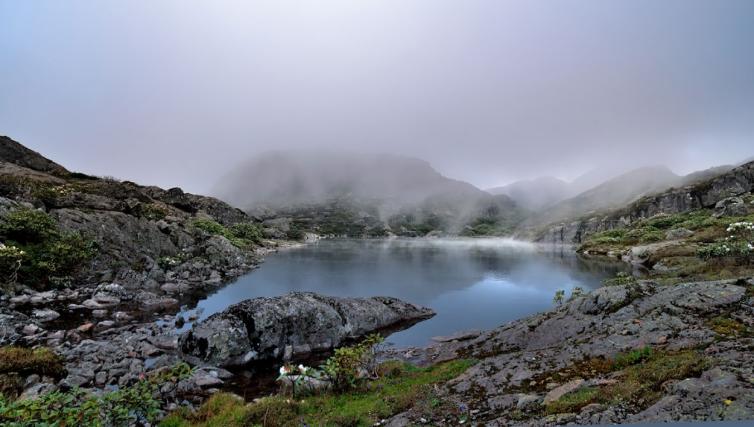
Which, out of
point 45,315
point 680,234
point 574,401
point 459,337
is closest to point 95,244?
point 45,315

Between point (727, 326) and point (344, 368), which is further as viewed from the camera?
point (344, 368)

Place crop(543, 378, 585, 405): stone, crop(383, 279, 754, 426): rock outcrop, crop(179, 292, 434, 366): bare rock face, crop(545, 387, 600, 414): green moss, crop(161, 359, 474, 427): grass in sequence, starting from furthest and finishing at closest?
1. crop(179, 292, 434, 366): bare rock face
2. crop(161, 359, 474, 427): grass
3. crop(543, 378, 585, 405): stone
4. crop(545, 387, 600, 414): green moss
5. crop(383, 279, 754, 426): rock outcrop

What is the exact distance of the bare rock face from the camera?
27.0 metres

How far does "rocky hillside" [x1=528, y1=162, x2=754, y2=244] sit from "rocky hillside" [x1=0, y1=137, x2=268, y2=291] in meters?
172

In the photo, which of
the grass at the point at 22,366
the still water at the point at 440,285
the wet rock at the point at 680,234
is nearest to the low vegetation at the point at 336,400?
the grass at the point at 22,366

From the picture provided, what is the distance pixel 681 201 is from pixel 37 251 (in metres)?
213

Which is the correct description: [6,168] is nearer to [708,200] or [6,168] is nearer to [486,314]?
[486,314]

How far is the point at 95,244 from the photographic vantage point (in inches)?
2115

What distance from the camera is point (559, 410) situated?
10430mm

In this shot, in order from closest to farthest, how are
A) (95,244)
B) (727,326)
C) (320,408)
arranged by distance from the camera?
1. (727,326)
2. (320,408)
3. (95,244)

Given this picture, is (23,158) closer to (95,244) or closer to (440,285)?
(95,244)

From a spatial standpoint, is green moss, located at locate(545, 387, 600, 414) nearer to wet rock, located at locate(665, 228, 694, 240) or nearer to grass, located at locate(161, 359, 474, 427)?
grass, located at locate(161, 359, 474, 427)

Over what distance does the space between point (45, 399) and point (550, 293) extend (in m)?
59.6

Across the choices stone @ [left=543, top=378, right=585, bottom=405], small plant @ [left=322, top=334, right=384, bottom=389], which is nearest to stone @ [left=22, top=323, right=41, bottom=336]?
small plant @ [left=322, top=334, right=384, bottom=389]
